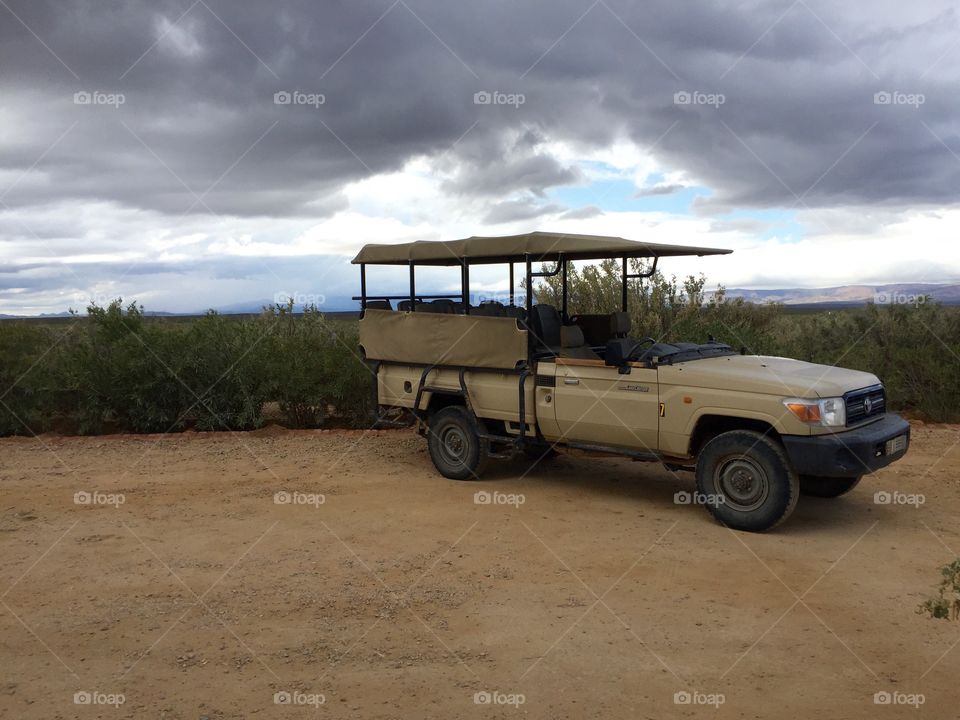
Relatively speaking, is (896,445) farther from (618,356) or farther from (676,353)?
(618,356)

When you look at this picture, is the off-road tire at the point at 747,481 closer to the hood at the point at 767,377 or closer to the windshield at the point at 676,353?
the hood at the point at 767,377

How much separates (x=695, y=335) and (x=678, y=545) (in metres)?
6.45

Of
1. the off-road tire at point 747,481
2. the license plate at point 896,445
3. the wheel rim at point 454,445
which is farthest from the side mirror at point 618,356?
the license plate at point 896,445

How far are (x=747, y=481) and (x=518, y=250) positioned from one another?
3128 millimetres

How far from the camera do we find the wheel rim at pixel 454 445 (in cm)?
926

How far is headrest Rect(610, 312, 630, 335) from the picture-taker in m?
9.57

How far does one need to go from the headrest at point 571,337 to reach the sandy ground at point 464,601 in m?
1.55

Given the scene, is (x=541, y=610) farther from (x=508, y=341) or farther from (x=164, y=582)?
(x=508, y=341)

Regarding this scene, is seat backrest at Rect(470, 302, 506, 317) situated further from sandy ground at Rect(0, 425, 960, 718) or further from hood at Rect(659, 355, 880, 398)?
hood at Rect(659, 355, 880, 398)

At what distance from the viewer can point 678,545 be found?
22.5 ft

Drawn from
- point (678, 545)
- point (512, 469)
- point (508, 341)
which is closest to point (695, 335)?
point (512, 469)

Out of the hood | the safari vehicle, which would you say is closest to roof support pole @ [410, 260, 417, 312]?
the safari vehicle

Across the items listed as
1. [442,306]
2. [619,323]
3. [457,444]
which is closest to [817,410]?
[619,323]

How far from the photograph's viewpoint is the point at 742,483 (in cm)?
721
